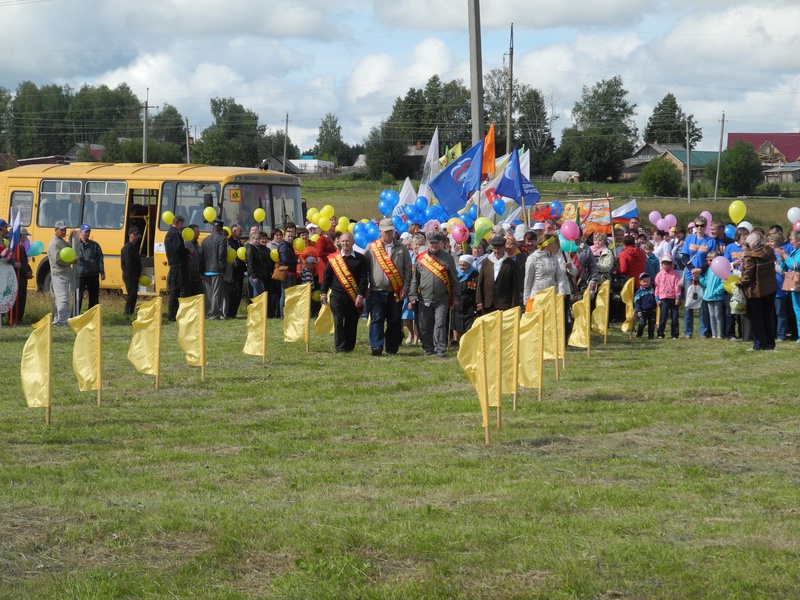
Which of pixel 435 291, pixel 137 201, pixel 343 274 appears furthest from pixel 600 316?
pixel 137 201

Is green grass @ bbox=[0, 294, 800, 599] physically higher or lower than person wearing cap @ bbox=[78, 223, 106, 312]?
lower

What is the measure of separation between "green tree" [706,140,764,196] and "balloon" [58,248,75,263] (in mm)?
59082

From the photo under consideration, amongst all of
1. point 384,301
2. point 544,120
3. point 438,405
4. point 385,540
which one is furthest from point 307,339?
point 544,120

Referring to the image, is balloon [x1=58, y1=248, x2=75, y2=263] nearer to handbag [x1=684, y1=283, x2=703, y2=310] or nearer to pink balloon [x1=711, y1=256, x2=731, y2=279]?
handbag [x1=684, y1=283, x2=703, y2=310]

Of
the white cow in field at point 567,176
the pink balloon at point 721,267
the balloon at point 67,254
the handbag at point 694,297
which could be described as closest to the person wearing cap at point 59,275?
the balloon at point 67,254

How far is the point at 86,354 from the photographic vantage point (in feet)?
38.0

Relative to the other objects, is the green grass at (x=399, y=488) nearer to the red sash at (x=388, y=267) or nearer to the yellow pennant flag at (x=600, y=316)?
the red sash at (x=388, y=267)

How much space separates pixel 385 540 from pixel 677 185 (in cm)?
6777

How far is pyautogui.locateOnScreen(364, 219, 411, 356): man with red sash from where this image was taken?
1545 cm

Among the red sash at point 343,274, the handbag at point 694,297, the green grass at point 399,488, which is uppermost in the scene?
the red sash at point 343,274

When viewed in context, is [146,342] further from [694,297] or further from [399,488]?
[694,297]

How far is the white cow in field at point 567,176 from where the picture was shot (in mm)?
83875

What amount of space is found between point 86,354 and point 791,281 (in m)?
10.3

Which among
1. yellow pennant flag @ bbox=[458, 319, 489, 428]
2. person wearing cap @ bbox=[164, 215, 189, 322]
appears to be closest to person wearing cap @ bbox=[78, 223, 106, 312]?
person wearing cap @ bbox=[164, 215, 189, 322]
